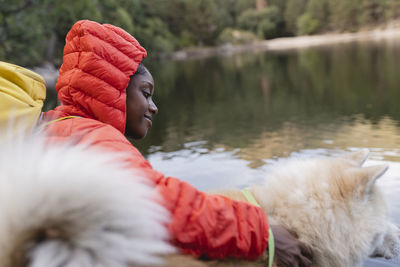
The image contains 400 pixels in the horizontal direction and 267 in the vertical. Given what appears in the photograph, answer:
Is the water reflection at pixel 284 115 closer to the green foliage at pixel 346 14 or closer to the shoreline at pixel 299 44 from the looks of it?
the shoreline at pixel 299 44

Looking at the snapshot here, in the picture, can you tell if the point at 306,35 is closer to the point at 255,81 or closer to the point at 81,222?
the point at 255,81

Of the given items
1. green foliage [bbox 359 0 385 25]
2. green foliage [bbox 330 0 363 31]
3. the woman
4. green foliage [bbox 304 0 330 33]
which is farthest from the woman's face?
green foliage [bbox 304 0 330 33]

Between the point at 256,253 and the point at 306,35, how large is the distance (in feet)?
270

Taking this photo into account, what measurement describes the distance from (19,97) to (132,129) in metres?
0.83

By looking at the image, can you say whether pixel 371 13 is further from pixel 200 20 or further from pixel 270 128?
pixel 270 128

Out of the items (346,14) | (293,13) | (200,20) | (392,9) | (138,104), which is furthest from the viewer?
(293,13)

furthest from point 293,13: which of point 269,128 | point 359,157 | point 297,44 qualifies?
point 359,157

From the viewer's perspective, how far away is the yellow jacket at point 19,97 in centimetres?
157

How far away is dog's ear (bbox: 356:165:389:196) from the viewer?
1.60 meters

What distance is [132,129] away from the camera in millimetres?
2393

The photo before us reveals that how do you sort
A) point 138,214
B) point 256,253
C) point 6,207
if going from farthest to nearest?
1. point 256,253
2. point 138,214
3. point 6,207

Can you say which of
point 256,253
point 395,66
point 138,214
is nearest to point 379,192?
point 256,253

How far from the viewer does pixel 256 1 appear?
89812 mm

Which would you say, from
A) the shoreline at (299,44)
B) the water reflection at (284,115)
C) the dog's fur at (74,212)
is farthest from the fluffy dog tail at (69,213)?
the shoreline at (299,44)
